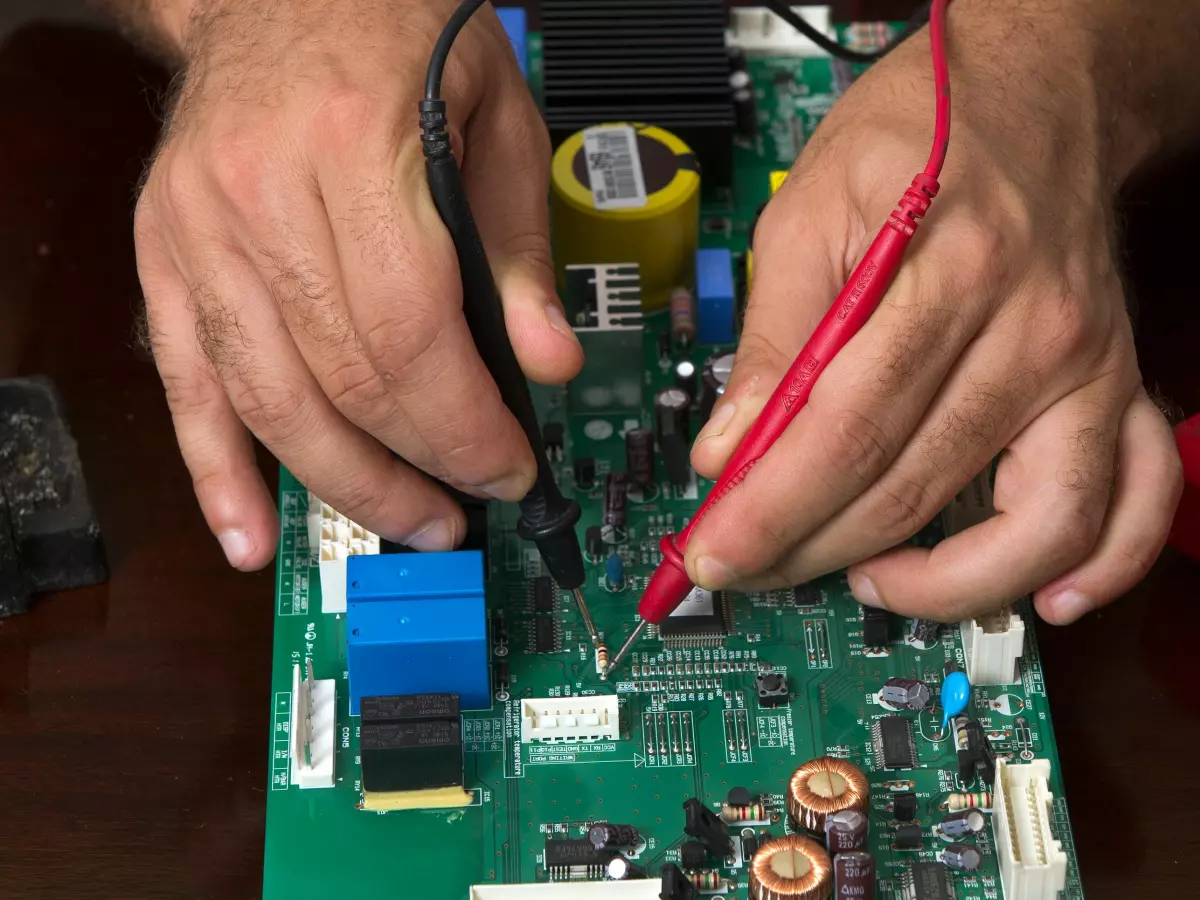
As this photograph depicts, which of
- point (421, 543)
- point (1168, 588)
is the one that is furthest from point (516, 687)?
point (1168, 588)

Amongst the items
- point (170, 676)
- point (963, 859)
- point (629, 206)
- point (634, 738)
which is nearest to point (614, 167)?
point (629, 206)

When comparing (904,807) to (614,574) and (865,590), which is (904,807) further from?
(614,574)

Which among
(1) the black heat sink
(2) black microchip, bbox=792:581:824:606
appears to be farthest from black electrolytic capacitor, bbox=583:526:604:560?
(1) the black heat sink

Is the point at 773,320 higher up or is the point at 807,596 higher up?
the point at 773,320

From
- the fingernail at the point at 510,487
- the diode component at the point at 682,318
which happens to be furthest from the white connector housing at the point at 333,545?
the diode component at the point at 682,318

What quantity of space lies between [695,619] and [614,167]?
98cm

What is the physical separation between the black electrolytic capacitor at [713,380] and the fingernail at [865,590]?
16.7 inches

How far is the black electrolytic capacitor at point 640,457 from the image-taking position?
9.64 feet

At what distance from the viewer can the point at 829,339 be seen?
254 cm

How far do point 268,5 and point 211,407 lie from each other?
73 cm

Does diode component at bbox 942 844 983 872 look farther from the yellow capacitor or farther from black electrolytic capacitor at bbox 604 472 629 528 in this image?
the yellow capacitor

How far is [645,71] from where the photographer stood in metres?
3.42

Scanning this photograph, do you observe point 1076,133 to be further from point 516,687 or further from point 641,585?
point 516,687

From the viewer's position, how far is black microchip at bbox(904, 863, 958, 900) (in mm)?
2449
